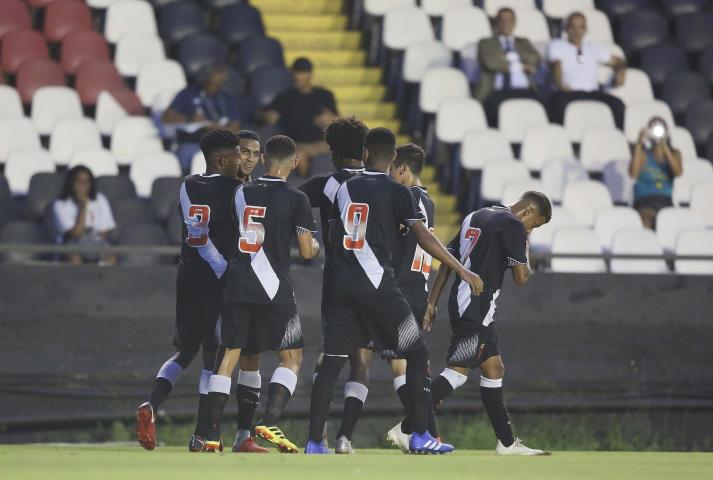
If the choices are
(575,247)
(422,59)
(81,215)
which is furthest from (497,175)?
(81,215)

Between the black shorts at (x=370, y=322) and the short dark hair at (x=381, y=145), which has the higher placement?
the short dark hair at (x=381, y=145)

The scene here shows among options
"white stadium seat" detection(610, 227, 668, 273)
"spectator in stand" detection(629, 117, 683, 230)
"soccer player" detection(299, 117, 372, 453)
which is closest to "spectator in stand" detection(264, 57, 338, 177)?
"white stadium seat" detection(610, 227, 668, 273)

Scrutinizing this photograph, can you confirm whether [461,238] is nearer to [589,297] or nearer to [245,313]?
[245,313]

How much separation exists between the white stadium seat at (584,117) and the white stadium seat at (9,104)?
17.8 ft

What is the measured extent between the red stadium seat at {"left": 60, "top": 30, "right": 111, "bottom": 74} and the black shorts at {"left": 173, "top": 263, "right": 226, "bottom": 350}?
263 inches

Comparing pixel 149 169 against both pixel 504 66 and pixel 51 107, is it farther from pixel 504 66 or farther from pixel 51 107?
pixel 504 66

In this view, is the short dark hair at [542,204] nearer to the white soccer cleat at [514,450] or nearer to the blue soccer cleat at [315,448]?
the white soccer cleat at [514,450]

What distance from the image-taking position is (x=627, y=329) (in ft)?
42.4

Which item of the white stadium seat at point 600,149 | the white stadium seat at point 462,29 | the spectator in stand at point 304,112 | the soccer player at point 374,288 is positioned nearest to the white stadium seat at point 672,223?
the white stadium seat at point 600,149

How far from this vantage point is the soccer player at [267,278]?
8.92 metres

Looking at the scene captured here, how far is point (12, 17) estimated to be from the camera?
51.7 feet

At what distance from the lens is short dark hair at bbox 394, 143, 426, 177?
9.85 m

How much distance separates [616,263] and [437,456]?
564 centimetres

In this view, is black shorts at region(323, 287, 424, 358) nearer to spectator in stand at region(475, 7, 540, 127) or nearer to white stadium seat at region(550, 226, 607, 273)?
white stadium seat at region(550, 226, 607, 273)
